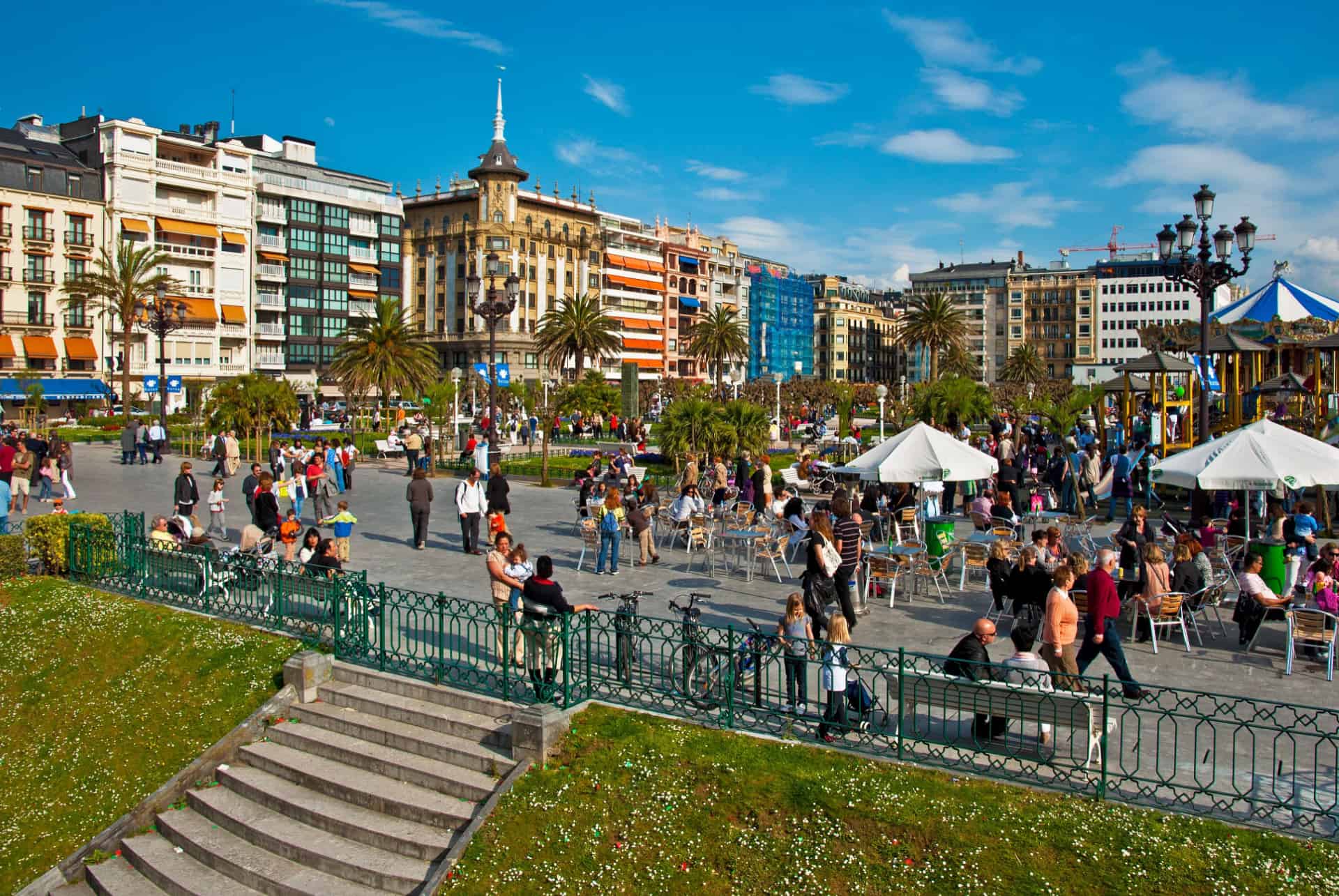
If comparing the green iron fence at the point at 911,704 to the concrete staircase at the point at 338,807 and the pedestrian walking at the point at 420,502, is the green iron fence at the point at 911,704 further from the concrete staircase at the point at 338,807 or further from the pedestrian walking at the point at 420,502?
the pedestrian walking at the point at 420,502

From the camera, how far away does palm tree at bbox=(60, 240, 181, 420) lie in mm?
54375

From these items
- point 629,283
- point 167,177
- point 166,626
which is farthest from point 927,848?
point 629,283

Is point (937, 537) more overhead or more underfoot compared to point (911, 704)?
more overhead

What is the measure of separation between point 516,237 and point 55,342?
42100 millimetres

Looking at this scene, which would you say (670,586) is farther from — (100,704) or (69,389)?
(69,389)

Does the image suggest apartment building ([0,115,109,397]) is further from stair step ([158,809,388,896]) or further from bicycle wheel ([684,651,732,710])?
bicycle wheel ([684,651,732,710])

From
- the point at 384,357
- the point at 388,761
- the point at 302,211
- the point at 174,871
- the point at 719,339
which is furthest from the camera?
the point at 719,339

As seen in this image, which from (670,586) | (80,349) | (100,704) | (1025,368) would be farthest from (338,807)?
(1025,368)

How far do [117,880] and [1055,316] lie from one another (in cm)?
14669

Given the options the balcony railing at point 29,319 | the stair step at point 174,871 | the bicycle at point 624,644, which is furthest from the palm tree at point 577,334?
the stair step at point 174,871

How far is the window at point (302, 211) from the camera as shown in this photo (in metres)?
78.8

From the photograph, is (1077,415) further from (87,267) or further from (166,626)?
(87,267)

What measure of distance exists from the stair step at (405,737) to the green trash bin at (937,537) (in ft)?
27.0

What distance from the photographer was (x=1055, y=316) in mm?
141625
